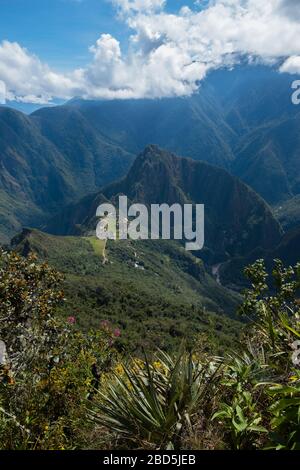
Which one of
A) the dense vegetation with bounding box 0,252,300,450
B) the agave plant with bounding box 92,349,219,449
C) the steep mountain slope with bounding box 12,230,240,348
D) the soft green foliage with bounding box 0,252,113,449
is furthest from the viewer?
the steep mountain slope with bounding box 12,230,240,348

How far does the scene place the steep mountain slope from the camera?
7112 cm

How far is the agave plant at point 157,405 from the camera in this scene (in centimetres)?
480

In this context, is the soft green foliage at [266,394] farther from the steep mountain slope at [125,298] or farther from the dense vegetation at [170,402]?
the steep mountain slope at [125,298]

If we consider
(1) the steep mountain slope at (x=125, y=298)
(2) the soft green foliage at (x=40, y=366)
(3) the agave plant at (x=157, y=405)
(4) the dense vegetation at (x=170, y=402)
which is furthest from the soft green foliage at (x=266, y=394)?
(2) the soft green foliage at (x=40, y=366)

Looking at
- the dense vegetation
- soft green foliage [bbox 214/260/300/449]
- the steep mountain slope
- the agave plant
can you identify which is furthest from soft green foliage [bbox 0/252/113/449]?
soft green foliage [bbox 214/260/300/449]

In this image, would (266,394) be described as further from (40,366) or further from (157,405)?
(40,366)

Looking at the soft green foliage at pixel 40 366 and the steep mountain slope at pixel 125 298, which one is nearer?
the soft green foliage at pixel 40 366

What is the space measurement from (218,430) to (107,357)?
6018 millimetres

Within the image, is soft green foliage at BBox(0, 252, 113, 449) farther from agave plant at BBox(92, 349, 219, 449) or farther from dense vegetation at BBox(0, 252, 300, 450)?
agave plant at BBox(92, 349, 219, 449)

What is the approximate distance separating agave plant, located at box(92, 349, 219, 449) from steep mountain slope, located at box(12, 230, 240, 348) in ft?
3.25

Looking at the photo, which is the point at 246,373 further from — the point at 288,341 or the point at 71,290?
the point at 71,290

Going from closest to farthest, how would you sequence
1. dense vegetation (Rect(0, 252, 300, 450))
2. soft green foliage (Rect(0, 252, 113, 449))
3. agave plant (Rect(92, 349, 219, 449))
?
dense vegetation (Rect(0, 252, 300, 450))
agave plant (Rect(92, 349, 219, 449))
soft green foliage (Rect(0, 252, 113, 449))

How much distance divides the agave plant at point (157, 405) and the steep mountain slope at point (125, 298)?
99 cm

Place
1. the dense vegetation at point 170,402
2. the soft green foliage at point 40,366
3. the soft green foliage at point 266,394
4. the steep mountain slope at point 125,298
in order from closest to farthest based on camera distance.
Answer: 1. the soft green foliage at point 266,394
2. the dense vegetation at point 170,402
3. the soft green foliage at point 40,366
4. the steep mountain slope at point 125,298
